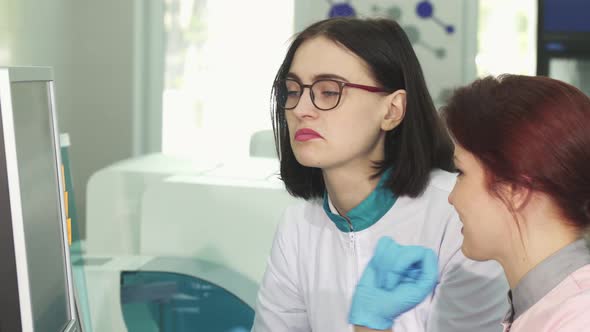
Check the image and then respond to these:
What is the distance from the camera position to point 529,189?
3.09ft

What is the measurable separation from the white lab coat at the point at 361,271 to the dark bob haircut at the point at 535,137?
50 cm

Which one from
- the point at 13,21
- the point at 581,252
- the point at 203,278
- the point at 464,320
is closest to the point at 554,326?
the point at 581,252

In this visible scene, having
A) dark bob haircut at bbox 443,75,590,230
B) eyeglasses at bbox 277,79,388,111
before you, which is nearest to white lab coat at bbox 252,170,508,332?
eyeglasses at bbox 277,79,388,111

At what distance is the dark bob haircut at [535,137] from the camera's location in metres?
0.91

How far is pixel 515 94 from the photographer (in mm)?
947

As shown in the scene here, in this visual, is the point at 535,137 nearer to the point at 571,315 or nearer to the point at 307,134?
the point at 571,315

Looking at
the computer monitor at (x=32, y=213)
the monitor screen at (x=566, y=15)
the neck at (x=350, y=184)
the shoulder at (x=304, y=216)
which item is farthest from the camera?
the monitor screen at (x=566, y=15)

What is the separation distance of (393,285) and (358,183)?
218mm

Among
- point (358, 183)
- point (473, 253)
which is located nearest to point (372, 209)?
point (358, 183)

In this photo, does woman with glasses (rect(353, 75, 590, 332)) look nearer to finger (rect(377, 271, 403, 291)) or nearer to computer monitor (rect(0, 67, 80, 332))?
finger (rect(377, 271, 403, 291))

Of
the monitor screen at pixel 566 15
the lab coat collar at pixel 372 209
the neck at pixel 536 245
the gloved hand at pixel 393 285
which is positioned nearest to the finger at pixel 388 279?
the gloved hand at pixel 393 285

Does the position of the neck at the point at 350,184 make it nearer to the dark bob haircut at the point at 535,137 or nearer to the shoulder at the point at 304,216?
the shoulder at the point at 304,216

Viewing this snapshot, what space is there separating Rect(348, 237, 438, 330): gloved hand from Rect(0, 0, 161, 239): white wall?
299 cm

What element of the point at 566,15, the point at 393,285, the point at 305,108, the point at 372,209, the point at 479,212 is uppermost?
the point at 566,15
